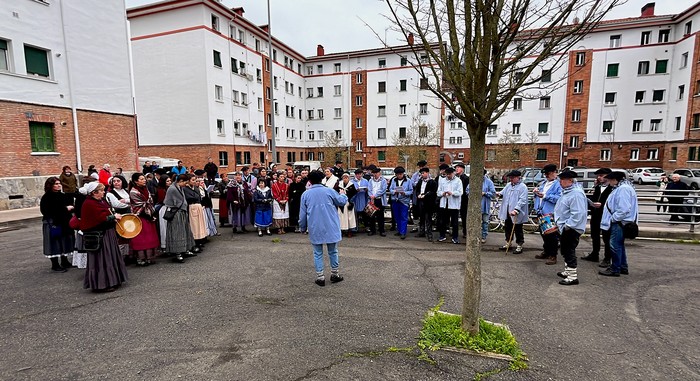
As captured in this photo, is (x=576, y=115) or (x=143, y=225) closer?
(x=143, y=225)

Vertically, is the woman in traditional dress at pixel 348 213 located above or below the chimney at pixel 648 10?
below

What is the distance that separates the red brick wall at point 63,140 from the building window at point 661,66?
47.1m

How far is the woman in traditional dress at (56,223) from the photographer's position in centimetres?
625

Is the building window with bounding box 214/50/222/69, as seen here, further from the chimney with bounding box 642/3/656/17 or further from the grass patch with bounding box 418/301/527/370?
the chimney with bounding box 642/3/656/17

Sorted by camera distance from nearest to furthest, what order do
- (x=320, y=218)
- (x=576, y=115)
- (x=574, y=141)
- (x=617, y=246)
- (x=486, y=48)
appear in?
(x=486, y=48), (x=320, y=218), (x=617, y=246), (x=576, y=115), (x=574, y=141)

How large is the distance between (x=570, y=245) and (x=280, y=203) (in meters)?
7.22

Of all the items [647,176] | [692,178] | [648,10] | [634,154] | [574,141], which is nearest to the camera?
[692,178]

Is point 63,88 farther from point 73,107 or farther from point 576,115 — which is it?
point 576,115

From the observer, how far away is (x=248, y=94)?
111ft

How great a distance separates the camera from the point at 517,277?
19.4ft

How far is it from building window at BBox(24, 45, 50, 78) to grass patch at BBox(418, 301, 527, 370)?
787 inches

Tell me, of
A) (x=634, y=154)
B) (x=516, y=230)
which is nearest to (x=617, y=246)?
(x=516, y=230)

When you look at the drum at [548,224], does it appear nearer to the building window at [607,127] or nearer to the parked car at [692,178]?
the parked car at [692,178]

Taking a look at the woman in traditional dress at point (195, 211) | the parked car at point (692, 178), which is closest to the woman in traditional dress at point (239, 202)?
the woman in traditional dress at point (195, 211)
